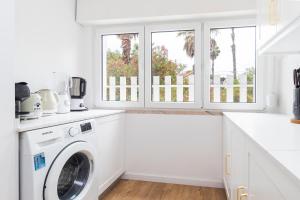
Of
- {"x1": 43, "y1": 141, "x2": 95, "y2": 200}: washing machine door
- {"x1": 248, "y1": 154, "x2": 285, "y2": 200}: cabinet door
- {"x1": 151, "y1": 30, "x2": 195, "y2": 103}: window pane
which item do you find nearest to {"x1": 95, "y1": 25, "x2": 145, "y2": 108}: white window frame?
{"x1": 151, "y1": 30, "x2": 195, "y2": 103}: window pane

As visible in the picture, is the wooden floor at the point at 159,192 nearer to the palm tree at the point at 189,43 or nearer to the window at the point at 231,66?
the window at the point at 231,66

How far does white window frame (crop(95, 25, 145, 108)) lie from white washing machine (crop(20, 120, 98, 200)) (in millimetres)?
Answer: 1002

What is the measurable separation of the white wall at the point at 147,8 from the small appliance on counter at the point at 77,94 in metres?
0.76

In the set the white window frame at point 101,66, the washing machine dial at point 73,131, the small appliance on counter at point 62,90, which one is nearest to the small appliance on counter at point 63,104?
the small appliance on counter at point 62,90

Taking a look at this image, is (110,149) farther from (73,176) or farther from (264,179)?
(264,179)

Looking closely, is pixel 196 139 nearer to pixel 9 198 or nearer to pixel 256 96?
pixel 256 96

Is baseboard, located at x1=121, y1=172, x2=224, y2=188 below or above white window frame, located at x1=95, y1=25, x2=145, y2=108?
below

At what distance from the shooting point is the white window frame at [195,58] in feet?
8.79

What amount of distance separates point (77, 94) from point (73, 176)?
0.94 meters

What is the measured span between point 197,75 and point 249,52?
0.60m

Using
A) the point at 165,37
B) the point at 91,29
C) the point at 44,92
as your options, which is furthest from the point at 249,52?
the point at 44,92

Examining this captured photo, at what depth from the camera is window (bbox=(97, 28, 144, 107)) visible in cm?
287

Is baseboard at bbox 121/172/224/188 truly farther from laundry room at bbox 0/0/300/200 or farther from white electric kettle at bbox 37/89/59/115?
white electric kettle at bbox 37/89/59/115

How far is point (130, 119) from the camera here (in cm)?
279
